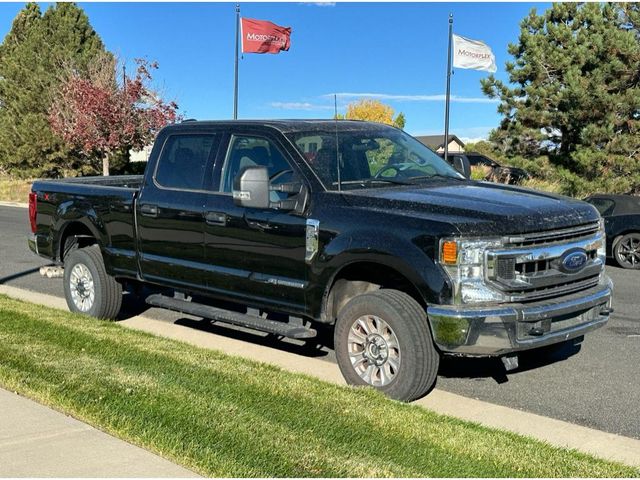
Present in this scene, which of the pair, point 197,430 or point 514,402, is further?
point 514,402

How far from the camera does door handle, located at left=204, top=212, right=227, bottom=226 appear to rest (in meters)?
6.18

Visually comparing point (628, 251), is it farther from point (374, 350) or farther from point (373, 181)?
point (374, 350)

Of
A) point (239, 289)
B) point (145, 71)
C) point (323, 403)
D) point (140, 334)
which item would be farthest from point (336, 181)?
point (145, 71)

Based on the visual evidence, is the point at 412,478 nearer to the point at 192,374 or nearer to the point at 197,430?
the point at 197,430

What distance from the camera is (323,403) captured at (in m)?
4.78

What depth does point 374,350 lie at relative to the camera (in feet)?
17.4

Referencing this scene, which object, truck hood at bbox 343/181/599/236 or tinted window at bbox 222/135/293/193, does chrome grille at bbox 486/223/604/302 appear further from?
tinted window at bbox 222/135/293/193

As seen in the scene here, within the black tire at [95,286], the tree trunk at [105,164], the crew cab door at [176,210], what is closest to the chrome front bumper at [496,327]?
the crew cab door at [176,210]

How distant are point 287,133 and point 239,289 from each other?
4.49ft

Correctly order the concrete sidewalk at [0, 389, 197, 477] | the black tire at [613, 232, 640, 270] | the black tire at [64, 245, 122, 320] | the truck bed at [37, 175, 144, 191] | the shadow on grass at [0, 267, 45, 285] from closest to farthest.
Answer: the concrete sidewalk at [0, 389, 197, 477] < the black tire at [64, 245, 122, 320] < the truck bed at [37, 175, 144, 191] < the shadow on grass at [0, 267, 45, 285] < the black tire at [613, 232, 640, 270]

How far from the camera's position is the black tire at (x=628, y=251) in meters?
12.8

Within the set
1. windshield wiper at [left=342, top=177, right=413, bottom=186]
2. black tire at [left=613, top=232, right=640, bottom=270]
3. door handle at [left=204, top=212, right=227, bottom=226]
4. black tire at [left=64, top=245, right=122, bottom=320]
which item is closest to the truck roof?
windshield wiper at [left=342, top=177, right=413, bottom=186]

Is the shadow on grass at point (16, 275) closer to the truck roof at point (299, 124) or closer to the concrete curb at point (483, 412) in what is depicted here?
the concrete curb at point (483, 412)

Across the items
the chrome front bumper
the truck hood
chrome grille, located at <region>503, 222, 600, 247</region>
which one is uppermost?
the truck hood
